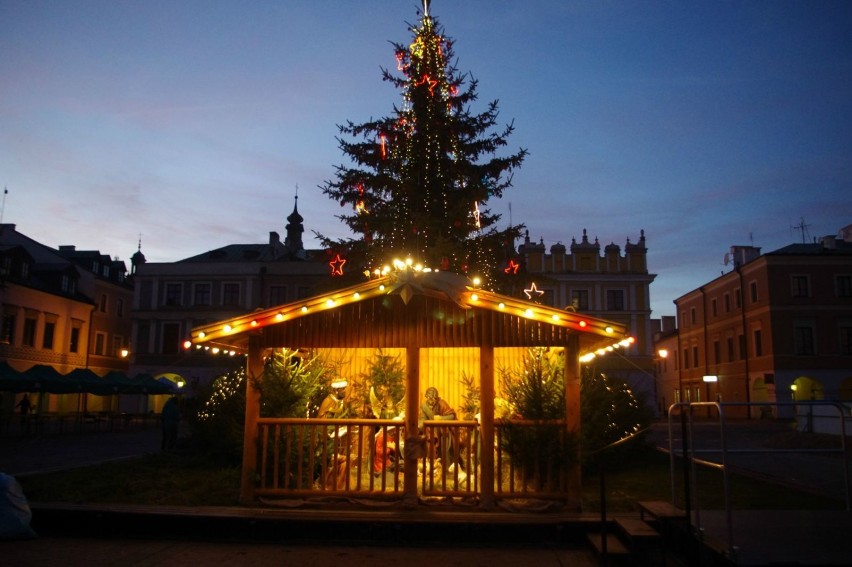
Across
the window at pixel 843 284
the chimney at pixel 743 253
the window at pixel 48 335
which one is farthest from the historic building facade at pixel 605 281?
the window at pixel 48 335

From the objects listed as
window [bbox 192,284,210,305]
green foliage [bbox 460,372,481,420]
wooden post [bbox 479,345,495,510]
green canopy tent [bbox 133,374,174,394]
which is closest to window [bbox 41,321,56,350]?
window [bbox 192,284,210,305]

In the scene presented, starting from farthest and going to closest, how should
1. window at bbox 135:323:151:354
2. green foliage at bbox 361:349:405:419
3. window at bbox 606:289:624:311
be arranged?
window at bbox 606:289:624:311 < window at bbox 135:323:151:354 < green foliage at bbox 361:349:405:419

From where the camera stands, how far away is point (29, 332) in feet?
140

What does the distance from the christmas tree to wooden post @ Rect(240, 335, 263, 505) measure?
303 inches

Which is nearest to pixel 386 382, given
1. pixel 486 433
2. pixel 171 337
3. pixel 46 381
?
pixel 486 433

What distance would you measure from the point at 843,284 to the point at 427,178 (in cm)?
3772

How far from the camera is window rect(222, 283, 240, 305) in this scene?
173 feet

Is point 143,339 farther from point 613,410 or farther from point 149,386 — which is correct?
point 613,410

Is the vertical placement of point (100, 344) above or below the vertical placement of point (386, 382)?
above

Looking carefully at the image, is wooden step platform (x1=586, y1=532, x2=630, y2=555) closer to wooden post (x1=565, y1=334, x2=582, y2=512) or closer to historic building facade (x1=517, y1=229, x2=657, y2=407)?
wooden post (x1=565, y1=334, x2=582, y2=512)

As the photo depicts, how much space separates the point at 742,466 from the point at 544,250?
4310cm

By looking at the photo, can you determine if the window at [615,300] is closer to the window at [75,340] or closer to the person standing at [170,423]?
the window at [75,340]

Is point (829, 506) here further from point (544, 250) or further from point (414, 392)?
point (544, 250)

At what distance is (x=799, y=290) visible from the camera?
1757 inches
